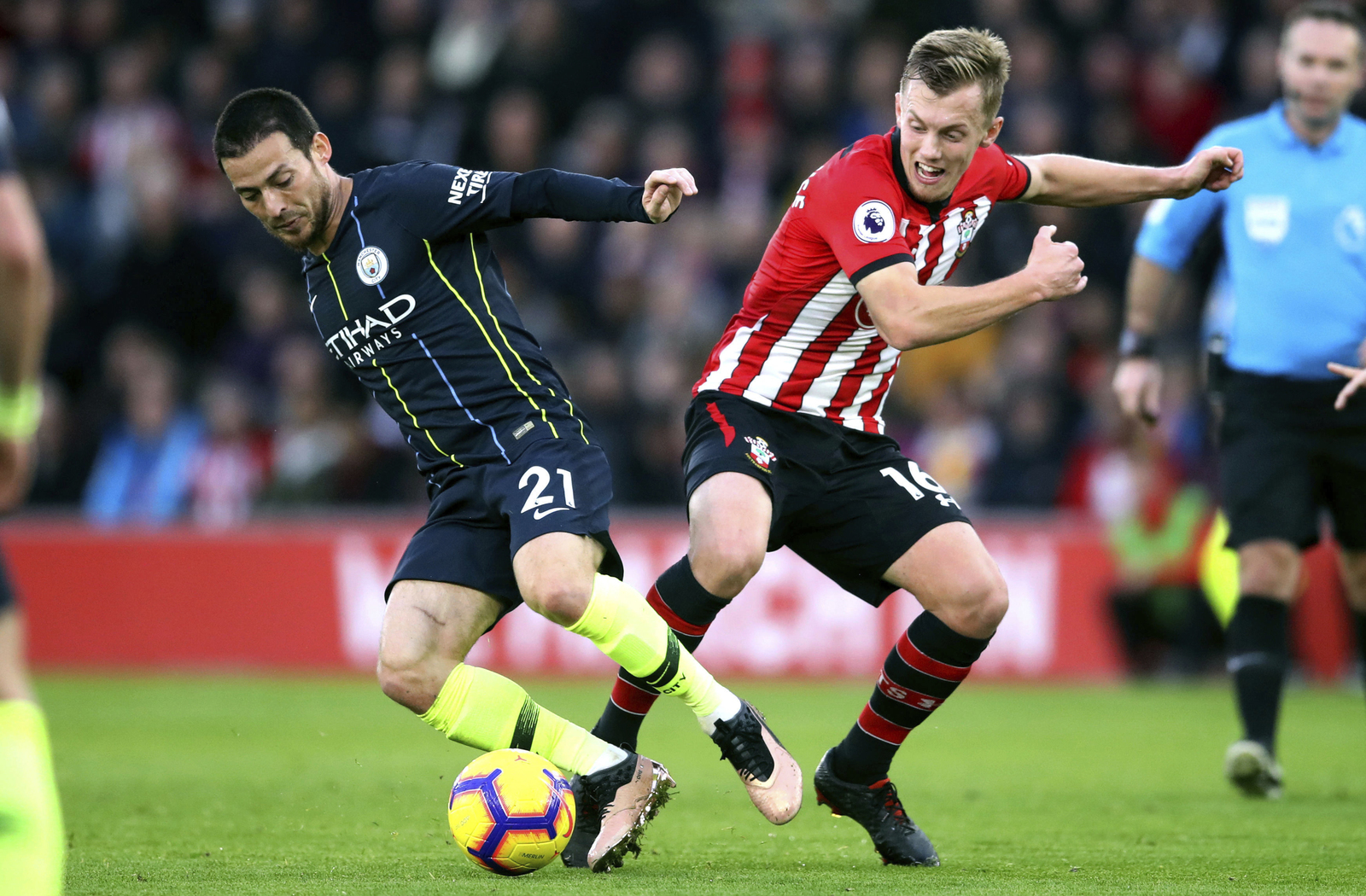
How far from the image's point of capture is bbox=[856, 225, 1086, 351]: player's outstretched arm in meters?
4.28

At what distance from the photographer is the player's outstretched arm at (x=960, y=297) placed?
4277 mm

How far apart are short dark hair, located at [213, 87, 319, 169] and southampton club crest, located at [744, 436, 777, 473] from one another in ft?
4.97

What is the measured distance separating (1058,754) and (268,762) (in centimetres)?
354

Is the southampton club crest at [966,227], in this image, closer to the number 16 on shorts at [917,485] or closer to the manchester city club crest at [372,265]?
the number 16 on shorts at [917,485]

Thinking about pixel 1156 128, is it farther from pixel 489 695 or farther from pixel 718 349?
pixel 489 695

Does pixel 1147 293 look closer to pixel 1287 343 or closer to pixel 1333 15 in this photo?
pixel 1287 343

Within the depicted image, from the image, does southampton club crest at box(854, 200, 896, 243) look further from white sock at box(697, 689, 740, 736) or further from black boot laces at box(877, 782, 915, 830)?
black boot laces at box(877, 782, 915, 830)

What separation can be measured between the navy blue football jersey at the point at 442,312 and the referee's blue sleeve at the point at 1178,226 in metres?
2.66

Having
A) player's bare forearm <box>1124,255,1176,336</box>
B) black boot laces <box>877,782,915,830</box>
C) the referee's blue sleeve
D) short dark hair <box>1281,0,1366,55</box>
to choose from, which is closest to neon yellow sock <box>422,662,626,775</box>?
black boot laces <box>877,782,915,830</box>

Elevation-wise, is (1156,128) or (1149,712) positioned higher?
(1156,128)

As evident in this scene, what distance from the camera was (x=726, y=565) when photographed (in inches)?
179

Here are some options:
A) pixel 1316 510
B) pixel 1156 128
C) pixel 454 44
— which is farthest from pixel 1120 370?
pixel 454 44

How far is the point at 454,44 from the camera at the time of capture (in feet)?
48.4

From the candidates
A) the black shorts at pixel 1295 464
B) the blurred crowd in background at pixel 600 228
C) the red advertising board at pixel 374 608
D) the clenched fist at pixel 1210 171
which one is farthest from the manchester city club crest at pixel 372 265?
the blurred crowd in background at pixel 600 228
